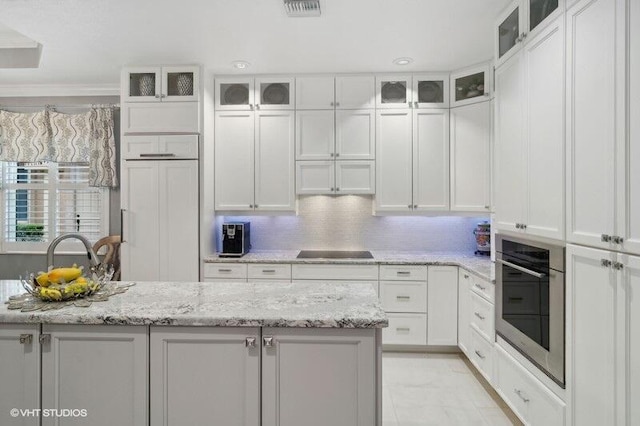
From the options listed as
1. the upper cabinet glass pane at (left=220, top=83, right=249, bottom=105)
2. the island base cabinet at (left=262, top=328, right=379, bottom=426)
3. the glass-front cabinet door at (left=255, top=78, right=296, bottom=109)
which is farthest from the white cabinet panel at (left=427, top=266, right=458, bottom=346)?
the upper cabinet glass pane at (left=220, top=83, right=249, bottom=105)

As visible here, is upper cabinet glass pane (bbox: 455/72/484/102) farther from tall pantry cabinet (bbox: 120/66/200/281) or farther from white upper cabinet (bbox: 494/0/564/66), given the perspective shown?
tall pantry cabinet (bbox: 120/66/200/281)

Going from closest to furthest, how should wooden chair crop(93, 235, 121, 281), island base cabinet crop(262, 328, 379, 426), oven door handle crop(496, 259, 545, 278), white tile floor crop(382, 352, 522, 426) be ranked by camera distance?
island base cabinet crop(262, 328, 379, 426), oven door handle crop(496, 259, 545, 278), white tile floor crop(382, 352, 522, 426), wooden chair crop(93, 235, 121, 281)

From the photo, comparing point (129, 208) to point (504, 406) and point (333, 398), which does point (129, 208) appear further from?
point (504, 406)

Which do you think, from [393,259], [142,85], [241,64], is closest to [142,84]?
[142,85]

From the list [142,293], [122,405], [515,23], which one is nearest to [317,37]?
[515,23]

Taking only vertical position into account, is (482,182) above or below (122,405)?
above

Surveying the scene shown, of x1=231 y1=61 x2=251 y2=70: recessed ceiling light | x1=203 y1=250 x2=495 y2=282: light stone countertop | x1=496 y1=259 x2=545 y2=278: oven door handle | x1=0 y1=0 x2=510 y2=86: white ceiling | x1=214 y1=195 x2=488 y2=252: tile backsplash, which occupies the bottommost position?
x1=203 y1=250 x2=495 y2=282: light stone countertop

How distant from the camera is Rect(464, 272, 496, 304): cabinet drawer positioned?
2492 millimetres

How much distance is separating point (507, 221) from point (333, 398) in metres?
1.53

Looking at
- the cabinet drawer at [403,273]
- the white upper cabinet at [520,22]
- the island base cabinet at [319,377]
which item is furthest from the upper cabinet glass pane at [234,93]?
the island base cabinet at [319,377]

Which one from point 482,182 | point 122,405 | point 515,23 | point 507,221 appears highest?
point 515,23

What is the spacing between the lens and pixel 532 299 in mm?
1940

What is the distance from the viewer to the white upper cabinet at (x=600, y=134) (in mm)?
1295

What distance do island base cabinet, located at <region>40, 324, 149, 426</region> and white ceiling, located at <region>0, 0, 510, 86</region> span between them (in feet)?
6.51
